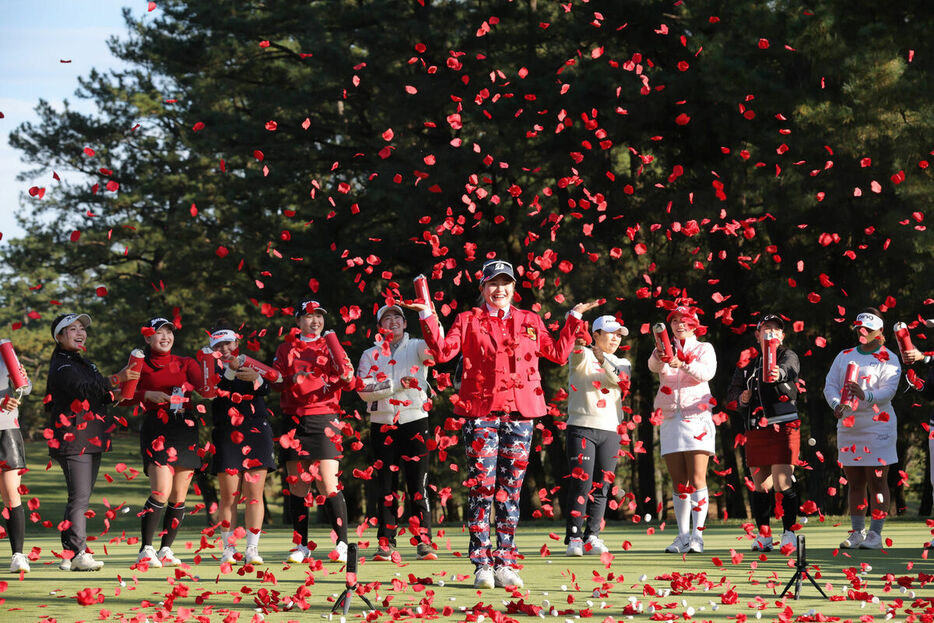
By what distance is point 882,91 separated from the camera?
17.2m

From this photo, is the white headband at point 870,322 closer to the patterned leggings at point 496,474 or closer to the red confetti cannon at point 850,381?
the red confetti cannon at point 850,381

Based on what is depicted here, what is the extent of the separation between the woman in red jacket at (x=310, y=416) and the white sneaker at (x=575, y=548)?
5.96ft

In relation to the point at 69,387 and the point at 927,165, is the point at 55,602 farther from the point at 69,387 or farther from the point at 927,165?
the point at 927,165

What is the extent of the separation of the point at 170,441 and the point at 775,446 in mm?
4767

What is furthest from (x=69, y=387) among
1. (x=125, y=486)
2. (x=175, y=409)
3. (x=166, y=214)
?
(x=125, y=486)

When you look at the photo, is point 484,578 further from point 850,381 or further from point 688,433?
point 850,381

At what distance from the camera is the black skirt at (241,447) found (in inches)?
356

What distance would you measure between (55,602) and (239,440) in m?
2.32

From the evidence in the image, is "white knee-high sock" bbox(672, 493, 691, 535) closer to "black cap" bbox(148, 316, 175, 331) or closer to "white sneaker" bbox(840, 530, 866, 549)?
"white sneaker" bbox(840, 530, 866, 549)

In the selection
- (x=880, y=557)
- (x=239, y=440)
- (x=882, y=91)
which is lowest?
(x=880, y=557)

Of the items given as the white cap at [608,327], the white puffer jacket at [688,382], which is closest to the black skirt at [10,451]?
the white cap at [608,327]

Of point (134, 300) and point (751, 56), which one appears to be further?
point (134, 300)

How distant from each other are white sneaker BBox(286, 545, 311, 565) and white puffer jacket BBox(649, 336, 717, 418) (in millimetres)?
3068

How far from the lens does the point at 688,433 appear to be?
9.46 m
